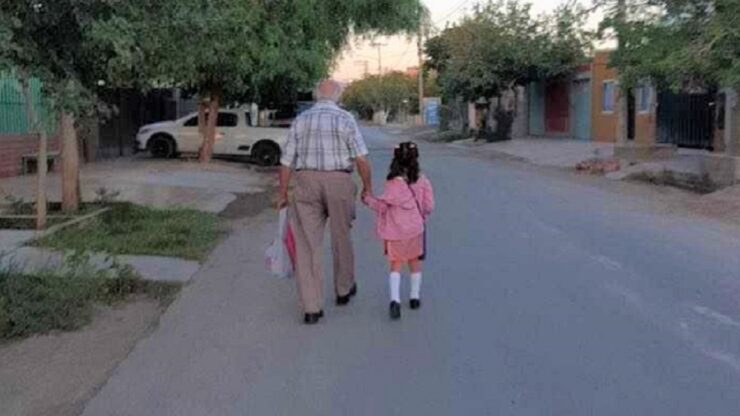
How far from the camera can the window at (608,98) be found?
3858 cm

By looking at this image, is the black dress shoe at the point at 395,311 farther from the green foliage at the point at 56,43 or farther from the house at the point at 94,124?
the green foliage at the point at 56,43

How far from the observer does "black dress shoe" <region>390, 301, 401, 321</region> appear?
308 inches

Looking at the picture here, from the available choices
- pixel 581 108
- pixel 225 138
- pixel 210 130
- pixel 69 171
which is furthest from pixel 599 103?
pixel 69 171

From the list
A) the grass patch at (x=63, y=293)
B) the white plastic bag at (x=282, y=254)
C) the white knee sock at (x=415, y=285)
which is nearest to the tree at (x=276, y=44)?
the grass patch at (x=63, y=293)

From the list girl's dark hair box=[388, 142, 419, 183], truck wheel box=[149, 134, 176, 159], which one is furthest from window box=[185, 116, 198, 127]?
girl's dark hair box=[388, 142, 419, 183]

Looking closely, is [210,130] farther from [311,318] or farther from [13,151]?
[311,318]

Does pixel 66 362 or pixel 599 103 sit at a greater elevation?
pixel 599 103

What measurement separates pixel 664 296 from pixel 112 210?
7.85 metres

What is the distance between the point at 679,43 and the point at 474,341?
13.6m

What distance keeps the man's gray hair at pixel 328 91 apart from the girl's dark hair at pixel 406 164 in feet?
2.17

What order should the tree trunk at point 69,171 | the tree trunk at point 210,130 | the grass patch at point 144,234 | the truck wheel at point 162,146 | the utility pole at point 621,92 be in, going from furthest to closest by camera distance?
the truck wheel at point 162,146, the tree trunk at point 210,130, the utility pole at point 621,92, the tree trunk at point 69,171, the grass patch at point 144,234

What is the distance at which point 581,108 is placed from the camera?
140 ft

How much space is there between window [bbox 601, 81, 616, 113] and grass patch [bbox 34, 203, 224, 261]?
26965 mm

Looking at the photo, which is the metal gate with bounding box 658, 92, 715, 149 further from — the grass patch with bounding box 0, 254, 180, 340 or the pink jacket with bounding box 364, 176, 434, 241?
the grass patch with bounding box 0, 254, 180, 340
